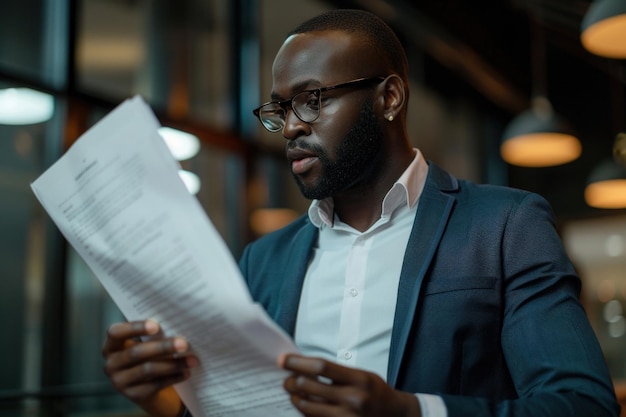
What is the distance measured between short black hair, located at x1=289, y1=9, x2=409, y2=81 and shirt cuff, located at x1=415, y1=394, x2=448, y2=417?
0.77 meters

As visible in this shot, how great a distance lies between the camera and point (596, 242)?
984 cm

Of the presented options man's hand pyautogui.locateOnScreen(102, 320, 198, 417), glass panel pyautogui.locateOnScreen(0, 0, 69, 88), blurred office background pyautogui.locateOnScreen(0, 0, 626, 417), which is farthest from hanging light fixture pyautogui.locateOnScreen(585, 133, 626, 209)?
man's hand pyautogui.locateOnScreen(102, 320, 198, 417)

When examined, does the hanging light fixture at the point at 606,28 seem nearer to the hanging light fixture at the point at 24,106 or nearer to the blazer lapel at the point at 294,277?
the blazer lapel at the point at 294,277

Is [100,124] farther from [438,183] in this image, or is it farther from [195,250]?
[438,183]

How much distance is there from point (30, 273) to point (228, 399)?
350 centimetres

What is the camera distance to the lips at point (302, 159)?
4.51 feet

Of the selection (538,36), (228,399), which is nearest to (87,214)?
(228,399)

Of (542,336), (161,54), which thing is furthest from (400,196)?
(161,54)

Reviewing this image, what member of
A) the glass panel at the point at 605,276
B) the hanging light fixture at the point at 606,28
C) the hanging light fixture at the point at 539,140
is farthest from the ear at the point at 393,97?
the glass panel at the point at 605,276

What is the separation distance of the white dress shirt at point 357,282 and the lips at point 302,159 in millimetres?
184

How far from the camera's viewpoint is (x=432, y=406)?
38.5 inches

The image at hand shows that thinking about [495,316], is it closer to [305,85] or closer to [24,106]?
[305,85]

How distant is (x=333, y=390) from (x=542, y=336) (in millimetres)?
406

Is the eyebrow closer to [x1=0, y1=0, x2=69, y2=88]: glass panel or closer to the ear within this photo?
the ear
